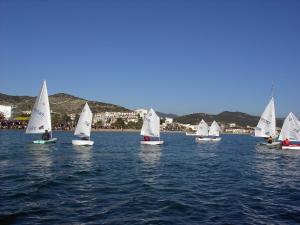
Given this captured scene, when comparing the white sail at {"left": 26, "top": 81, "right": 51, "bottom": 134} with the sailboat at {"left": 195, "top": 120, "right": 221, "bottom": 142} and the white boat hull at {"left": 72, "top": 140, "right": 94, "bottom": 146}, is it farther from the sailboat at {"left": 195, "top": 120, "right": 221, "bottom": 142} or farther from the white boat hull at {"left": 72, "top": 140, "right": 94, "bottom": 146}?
the sailboat at {"left": 195, "top": 120, "right": 221, "bottom": 142}

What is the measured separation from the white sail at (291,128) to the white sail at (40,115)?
142ft

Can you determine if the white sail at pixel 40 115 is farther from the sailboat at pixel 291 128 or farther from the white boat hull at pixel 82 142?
the sailboat at pixel 291 128

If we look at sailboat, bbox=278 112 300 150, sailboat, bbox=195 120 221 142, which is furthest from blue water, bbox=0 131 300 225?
sailboat, bbox=195 120 221 142

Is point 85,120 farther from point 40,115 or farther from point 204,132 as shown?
point 204,132

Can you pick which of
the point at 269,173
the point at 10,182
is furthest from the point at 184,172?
the point at 10,182

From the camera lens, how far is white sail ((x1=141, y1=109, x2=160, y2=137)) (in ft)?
276

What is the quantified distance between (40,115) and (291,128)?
45.5 meters

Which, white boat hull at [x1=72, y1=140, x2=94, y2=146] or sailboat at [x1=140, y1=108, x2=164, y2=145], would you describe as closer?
white boat hull at [x1=72, y1=140, x2=94, y2=146]

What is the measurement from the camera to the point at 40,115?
72.7 metres

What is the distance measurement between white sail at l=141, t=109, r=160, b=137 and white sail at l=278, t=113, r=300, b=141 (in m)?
24.7

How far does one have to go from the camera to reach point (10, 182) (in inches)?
1166

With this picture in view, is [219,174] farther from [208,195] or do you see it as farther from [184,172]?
[208,195]

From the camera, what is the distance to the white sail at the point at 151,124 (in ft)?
276

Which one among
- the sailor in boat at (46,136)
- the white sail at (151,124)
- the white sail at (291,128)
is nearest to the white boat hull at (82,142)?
the sailor in boat at (46,136)
